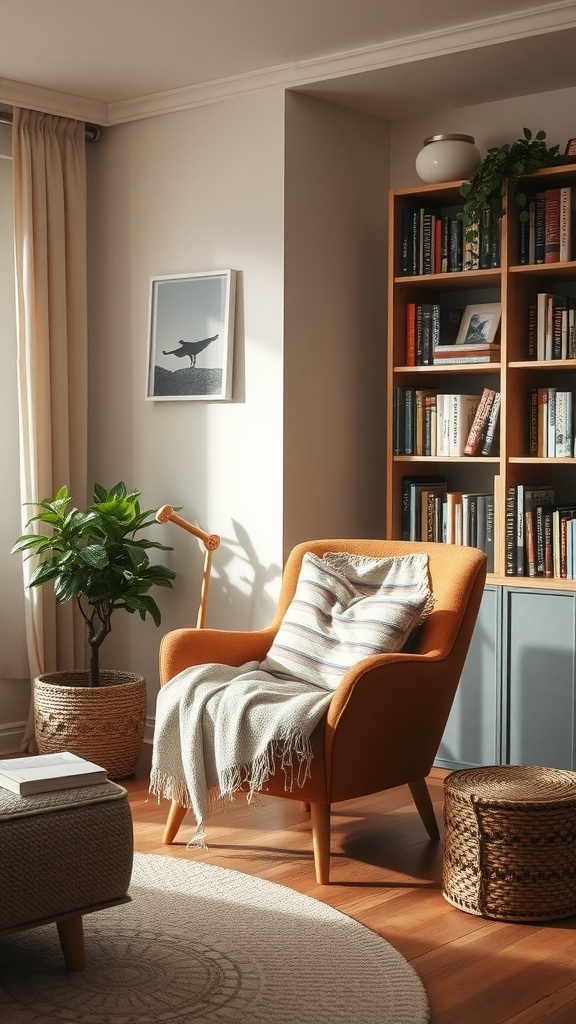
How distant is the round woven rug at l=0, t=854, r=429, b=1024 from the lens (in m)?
2.38

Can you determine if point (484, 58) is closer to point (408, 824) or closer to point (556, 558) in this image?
point (556, 558)

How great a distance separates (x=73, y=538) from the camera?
14.2 feet

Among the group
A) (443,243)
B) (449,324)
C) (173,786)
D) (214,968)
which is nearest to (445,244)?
(443,243)

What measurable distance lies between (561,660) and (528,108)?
2042 mm

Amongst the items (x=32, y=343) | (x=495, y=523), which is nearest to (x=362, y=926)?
(x=495, y=523)

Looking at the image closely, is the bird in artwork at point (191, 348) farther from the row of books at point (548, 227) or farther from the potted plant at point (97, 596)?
the row of books at point (548, 227)

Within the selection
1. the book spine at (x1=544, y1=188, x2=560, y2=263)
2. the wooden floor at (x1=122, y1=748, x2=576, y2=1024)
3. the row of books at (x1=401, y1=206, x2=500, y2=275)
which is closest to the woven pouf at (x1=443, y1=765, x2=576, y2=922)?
the wooden floor at (x1=122, y1=748, x2=576, y2=1024)

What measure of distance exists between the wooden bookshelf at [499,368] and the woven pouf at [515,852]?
1177 millimetres

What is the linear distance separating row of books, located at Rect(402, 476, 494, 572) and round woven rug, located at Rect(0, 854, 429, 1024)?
167 centimetres

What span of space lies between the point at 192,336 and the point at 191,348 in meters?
0.05

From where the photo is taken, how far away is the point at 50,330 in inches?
185

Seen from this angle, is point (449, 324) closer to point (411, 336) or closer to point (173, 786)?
point (411, 336)

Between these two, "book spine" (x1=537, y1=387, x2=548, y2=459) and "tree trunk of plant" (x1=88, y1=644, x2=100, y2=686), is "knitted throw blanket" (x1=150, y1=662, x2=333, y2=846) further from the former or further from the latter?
"book spine" (x1=537, y1=387, x2=548, y2=459)

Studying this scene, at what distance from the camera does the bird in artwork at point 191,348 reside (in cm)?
447
